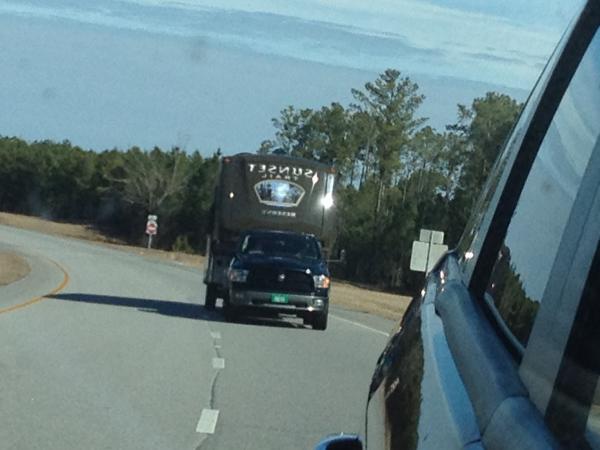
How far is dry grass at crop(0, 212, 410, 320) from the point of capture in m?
38.6

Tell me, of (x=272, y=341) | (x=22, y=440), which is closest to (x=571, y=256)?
(x=22, y=440)

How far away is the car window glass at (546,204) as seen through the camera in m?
2.45

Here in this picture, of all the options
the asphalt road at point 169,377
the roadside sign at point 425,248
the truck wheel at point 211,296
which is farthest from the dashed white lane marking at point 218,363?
the roadside sign at point 425,248

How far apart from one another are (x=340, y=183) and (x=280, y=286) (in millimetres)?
59362

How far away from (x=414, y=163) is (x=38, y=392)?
8462 centimetres

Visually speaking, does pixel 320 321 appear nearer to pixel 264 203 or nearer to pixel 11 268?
pixel 264 203

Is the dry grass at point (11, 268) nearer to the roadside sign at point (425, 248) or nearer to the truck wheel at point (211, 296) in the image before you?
the truck wheel at point (211, 296)

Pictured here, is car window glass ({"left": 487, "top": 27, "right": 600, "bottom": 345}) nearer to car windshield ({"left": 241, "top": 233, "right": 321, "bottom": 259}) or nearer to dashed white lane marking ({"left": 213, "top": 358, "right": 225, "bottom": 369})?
dashed white lane marking ({"left": 213, "top": 358, "right": 225, "bottom": 369})

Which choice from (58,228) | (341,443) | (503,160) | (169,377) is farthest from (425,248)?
(58,228)

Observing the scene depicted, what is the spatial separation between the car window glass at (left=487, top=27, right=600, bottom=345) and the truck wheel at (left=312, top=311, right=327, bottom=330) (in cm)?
2074

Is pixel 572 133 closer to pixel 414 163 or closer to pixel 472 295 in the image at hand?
pixel 472 295

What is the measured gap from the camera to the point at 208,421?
460 inches

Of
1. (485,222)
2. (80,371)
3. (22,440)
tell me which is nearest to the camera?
(485,222)

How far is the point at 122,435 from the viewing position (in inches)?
416
